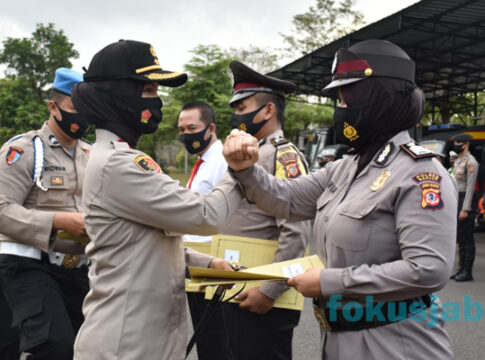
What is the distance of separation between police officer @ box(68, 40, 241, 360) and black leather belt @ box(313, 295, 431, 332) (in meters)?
0.61

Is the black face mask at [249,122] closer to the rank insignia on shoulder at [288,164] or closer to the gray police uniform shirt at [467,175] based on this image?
the rank insignia on shoulder at [288,164]

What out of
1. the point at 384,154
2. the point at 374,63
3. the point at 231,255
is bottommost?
the point at 231,255

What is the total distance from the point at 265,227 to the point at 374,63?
4.24 ft

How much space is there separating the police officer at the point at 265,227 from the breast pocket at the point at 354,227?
0.84 metres

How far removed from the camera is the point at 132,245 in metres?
1.94

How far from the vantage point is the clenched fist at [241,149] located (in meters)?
1.93

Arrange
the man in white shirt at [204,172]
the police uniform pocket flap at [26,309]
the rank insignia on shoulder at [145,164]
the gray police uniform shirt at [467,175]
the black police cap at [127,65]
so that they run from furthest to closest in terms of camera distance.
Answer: the gray police uniform shirt at [467,175], the man in white shirt at [204,172], the police uniform pocket flap at [26,309], the black police cap at [127,65], the rank insignia on shoulder at [145,164]

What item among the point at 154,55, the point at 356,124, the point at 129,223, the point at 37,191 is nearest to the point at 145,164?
the point at 129,223

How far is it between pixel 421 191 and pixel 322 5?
29.6 metres

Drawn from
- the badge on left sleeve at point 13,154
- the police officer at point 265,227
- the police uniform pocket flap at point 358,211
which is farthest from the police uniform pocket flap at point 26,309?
the police uniform pocket flap at point 358,211

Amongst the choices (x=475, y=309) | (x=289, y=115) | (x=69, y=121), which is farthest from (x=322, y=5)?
(x=69, y=121)

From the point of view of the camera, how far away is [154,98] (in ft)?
7.32

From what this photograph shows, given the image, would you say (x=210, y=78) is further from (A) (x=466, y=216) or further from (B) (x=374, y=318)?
(B) (x=374, y=318)

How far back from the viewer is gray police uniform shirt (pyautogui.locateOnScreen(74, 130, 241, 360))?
188 centimetres
